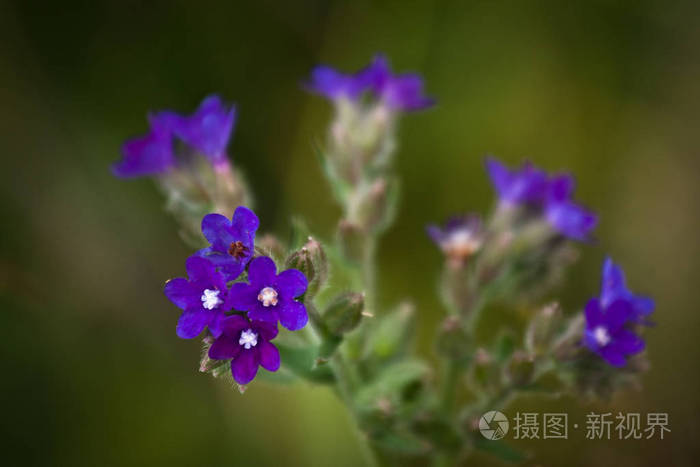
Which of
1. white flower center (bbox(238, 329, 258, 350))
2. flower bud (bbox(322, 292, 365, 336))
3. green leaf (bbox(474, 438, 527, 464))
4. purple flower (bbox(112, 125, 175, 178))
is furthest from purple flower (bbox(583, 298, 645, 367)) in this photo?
purple flower (bbox(112, 125, 175, 178))

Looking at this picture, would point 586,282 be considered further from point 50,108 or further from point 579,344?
point 50,108

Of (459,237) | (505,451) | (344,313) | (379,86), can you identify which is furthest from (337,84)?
(505,451)

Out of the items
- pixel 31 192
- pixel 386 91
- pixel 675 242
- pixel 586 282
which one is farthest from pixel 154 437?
pixel 675 242

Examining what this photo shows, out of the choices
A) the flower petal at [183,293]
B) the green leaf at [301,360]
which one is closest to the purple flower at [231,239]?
the flower petal at [183,293]

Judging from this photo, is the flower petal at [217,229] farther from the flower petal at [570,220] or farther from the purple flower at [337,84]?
the flower petal at [570,220]

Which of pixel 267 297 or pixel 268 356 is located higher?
pixel 267 297

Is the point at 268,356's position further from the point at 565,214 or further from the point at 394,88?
the point at 394,88
